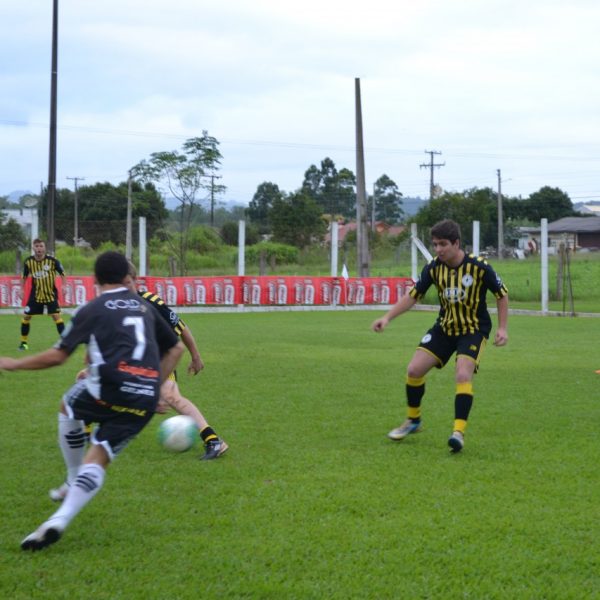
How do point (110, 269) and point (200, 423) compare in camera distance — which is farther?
point (200, 423)

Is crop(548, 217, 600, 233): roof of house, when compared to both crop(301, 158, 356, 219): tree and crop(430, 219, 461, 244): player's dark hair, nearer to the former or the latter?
crop(301, 158, 356, 219): tree

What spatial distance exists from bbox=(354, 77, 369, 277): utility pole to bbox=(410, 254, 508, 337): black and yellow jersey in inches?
959

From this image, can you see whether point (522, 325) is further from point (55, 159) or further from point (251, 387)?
point (55, 159)

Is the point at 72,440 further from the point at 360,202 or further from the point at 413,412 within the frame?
the point at 360,202

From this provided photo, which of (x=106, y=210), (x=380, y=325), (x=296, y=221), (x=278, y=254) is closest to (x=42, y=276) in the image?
(x=380, y=325)

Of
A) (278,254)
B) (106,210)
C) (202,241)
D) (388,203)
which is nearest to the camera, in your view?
(202,241)

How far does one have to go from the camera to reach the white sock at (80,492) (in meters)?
4.65

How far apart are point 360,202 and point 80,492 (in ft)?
96.7

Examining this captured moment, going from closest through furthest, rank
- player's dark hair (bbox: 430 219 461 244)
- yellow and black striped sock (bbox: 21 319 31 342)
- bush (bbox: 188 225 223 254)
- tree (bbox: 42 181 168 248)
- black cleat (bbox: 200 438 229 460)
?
black cleat (bbox: 200 438 229 460) < player's dark hair (bbox: 430 219 461 244) < yellow and black striped sock (bbox: 21 319 31 342) < bush (bbox: 188 225 223 254) < tree (bbox: 42 181 168 248)

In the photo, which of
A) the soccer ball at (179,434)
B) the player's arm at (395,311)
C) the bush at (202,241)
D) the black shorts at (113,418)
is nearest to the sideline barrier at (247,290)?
the bush at (202,241)

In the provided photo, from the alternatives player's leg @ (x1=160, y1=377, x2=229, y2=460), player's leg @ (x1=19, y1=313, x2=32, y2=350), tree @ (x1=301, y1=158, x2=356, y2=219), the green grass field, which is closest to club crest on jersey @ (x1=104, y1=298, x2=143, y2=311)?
the green grass field

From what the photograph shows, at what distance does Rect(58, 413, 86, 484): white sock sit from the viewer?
5.32m

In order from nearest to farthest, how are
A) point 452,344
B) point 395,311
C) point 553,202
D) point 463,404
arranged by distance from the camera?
point 463,404 < point 452,344 < point 395,311 < point 553,202

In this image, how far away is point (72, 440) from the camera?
5.36 m
